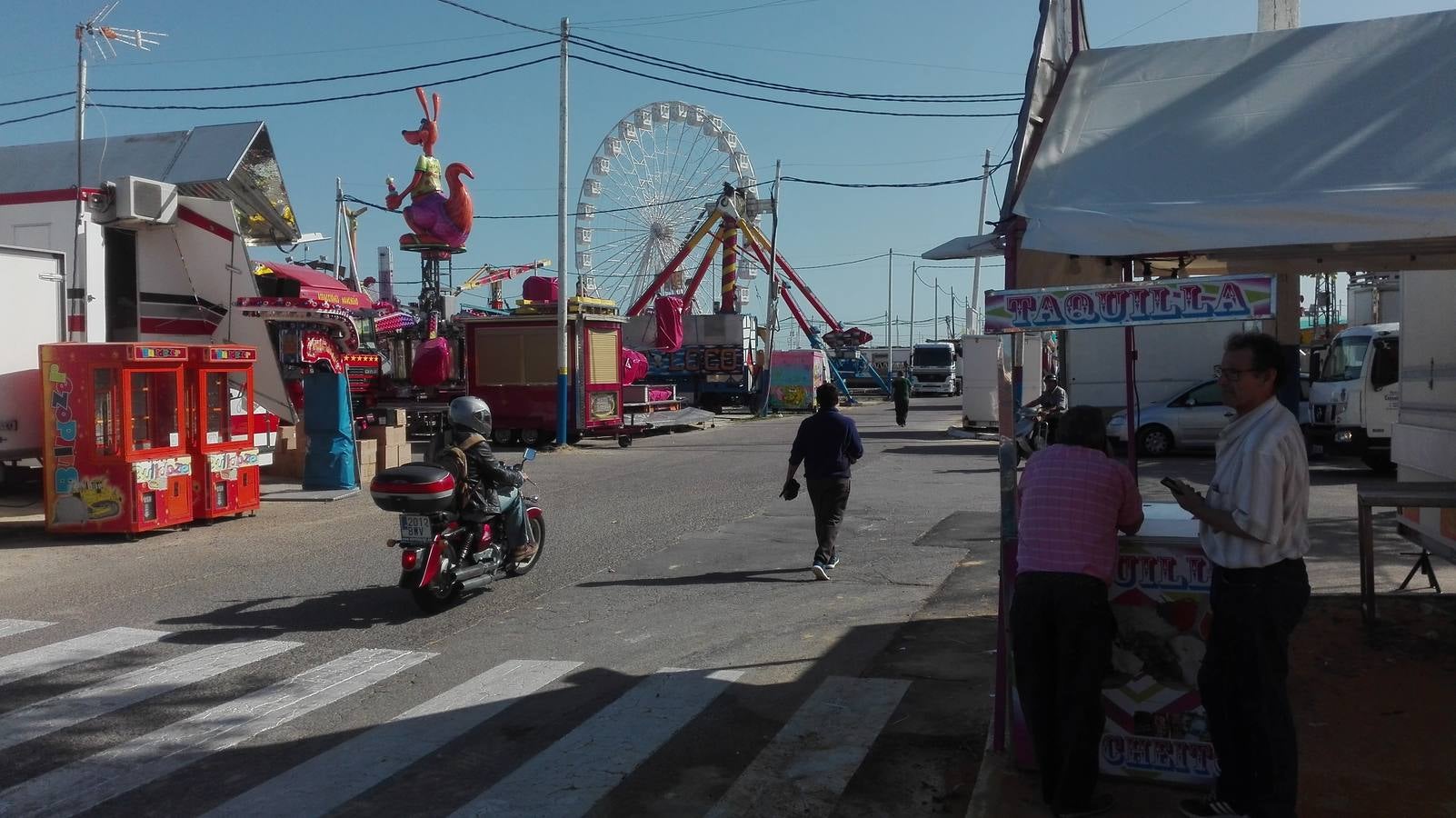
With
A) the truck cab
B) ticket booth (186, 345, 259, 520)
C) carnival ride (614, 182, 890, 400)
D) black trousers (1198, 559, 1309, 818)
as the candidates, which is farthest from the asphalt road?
carnival ride (614, 182, 890, 400)

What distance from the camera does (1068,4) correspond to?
637 cm

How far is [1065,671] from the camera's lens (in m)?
4.44

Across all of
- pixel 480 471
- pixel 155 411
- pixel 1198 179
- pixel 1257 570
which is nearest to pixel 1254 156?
pixel 1198 179

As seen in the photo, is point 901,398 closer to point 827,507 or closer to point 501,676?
point 827,507

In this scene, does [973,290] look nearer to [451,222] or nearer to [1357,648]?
[451,222]

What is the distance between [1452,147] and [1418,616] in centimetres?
411

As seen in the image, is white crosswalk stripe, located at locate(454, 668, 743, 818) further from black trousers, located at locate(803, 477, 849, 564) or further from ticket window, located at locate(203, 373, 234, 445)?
ticket window, located at locate(203, 373, 234, 445)

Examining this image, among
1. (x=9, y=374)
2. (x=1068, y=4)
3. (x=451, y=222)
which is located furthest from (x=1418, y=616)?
(x=451, y=222)

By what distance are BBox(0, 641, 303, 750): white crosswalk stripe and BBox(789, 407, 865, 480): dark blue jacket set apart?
4.31m

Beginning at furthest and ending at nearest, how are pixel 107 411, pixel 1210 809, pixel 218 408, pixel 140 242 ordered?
pixel 140 242 < pixel 218 408 < pixel 107 411 < pixel 1210 809

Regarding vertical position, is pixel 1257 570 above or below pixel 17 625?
above

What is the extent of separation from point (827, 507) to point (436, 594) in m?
3.30

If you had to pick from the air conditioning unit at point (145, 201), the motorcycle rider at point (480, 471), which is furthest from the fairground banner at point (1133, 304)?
the air conditioning unit at point (145, 201)

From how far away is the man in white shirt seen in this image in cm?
412
